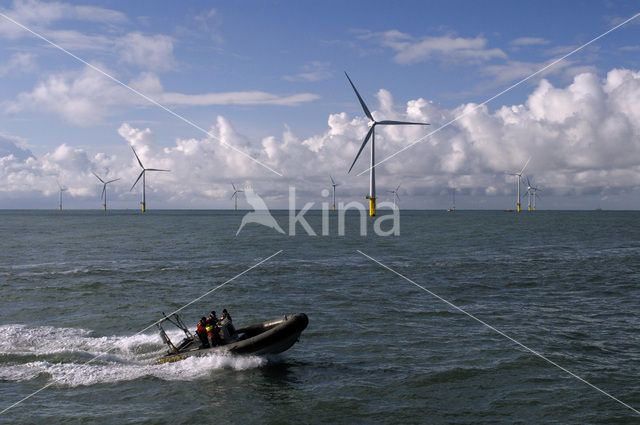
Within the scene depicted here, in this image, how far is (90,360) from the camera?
2355 cm

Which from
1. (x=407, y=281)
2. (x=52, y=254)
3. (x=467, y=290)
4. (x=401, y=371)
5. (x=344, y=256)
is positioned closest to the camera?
(x=401, y=371)

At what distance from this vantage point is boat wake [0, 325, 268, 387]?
2147cm

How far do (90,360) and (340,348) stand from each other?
11.6m

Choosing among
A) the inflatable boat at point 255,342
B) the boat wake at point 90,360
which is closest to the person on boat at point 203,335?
the inflatable boat at point 255,342

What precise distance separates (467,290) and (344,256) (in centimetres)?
2461

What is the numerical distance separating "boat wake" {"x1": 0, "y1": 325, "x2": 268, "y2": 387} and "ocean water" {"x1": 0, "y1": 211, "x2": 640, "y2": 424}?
95 millimetres

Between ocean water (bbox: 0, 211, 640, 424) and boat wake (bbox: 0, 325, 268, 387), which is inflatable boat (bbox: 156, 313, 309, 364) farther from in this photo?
ocean water (bbox: 0, 211, 640, 424)

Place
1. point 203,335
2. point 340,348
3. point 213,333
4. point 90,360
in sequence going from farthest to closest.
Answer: point 340,348
point 90,360
point 203,335
point 213,333

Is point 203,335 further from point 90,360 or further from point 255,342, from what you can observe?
point 90,360

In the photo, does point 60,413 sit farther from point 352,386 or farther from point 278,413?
point 352,386

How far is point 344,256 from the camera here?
200ft

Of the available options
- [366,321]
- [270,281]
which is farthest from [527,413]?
[270,281]

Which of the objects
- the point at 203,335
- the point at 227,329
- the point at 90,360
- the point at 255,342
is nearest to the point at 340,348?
the point at 255,342

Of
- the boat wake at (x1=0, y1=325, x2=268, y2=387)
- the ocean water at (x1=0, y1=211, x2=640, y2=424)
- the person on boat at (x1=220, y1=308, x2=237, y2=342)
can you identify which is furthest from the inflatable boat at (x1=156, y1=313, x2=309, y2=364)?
the ocean water at (x1=0, y1=211, x2=640, y2=424)
